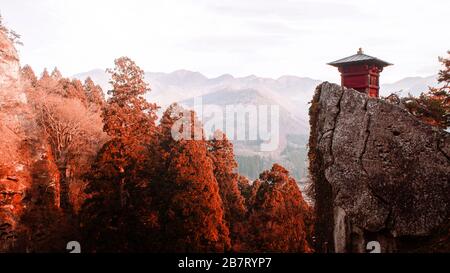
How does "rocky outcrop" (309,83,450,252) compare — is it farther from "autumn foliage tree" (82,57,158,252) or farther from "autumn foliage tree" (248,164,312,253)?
"autumn foliage tree" (82,57,158,252)

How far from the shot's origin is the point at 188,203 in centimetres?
2559

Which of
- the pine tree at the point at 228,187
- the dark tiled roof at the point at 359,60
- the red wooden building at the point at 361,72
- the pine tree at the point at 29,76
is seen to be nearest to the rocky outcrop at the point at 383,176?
the red wooden building at the point at 361,72

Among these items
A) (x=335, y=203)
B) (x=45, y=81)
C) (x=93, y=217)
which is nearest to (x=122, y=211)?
(x=93, y=217)

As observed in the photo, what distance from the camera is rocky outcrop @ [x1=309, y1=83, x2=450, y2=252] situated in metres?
14.7

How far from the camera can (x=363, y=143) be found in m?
16.4

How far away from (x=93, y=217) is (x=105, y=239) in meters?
1.61

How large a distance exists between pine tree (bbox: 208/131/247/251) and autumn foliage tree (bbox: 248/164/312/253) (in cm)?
127

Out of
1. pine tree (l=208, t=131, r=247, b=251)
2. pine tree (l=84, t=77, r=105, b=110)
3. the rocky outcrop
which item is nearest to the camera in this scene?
the rocky outcrop

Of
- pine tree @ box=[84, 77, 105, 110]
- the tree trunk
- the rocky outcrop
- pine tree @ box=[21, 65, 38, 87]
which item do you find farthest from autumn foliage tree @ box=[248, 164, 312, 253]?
pine tree @ box=[84, 77, 105, 110]

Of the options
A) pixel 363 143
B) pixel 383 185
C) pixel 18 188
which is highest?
pixel 363 143

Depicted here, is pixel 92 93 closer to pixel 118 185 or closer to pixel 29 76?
pixel 29 76

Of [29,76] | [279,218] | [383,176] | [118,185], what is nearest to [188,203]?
[118,185]

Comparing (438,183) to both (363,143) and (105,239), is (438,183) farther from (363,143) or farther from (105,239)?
(105,239)

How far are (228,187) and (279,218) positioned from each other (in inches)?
261
